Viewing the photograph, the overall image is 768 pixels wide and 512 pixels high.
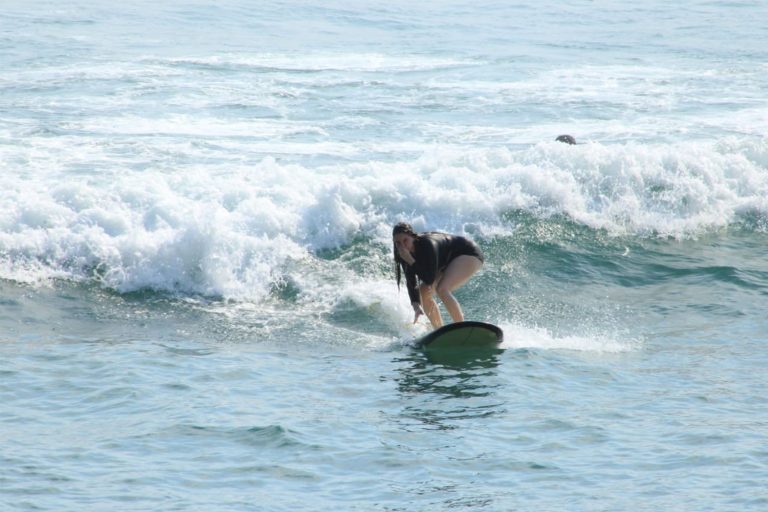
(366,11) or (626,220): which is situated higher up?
(366,11)

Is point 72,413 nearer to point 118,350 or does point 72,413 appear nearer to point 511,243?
point 118,350

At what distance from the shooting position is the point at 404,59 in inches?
1088

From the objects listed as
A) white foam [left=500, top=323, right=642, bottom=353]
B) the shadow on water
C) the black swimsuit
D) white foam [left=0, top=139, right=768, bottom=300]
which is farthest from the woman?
white foam [left=0, top=139, right=768, bottom=300]

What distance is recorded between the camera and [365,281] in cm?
1305

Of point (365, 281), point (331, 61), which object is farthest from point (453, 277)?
point (331, 61)

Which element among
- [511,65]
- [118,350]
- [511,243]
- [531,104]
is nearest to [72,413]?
[118,350]

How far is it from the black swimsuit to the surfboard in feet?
1.25

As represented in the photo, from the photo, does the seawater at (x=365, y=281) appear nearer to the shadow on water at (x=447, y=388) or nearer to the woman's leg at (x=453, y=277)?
the shadow on water at (x=447, y=388)

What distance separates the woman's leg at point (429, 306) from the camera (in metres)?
10.7

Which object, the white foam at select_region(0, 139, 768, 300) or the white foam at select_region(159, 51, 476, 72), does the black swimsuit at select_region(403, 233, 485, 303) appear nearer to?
the white foam at select_region(0, 139, 768, 300)

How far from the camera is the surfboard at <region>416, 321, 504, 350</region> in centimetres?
1027

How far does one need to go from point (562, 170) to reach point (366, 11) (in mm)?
20297

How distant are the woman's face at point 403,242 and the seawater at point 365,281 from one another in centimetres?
99

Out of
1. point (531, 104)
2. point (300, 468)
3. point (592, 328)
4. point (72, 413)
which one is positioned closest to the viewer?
point (300, 468)
